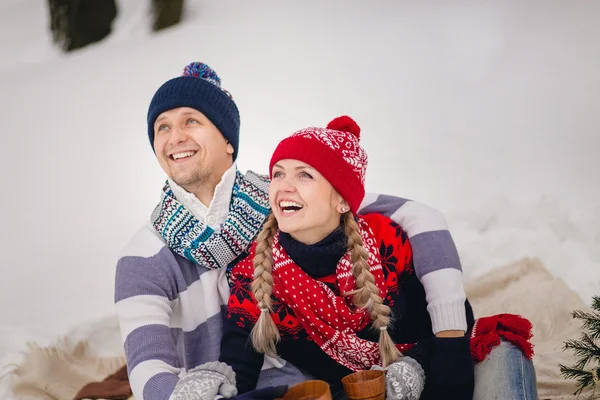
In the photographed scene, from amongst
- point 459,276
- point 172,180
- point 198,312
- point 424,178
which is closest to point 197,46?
point 424,178

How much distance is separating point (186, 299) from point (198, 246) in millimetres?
199

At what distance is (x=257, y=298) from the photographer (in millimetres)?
2104

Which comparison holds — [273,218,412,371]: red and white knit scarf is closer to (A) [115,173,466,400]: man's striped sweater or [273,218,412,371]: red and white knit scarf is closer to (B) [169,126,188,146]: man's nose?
(A) [115,173,466,400]: man's striped sweater

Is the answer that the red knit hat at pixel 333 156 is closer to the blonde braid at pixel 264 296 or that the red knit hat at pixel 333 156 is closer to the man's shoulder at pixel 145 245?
the blonde braid at pixel 264 296

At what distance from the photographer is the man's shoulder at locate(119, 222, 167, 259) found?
226 centimetres

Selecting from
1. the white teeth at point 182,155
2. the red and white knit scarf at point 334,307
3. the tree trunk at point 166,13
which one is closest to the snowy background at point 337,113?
the tree trunk at point 166,13

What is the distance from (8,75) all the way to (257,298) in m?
2.56

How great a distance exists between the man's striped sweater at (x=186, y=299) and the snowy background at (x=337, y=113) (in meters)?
1.45

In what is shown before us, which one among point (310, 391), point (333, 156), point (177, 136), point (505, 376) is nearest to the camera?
point (310, 391)

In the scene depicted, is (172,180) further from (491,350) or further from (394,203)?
(491,350)

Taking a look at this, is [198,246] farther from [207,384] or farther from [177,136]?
[207,384]

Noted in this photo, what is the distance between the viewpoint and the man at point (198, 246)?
6.88 feet

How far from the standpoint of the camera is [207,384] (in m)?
1.87

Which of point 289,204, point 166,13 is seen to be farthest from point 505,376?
point 166,13
